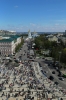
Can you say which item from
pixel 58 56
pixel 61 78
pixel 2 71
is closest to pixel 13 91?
pixel 61 78

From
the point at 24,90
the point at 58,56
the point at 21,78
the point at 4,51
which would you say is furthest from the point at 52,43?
the point at 24,90

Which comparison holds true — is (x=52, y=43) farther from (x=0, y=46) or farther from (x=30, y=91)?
(x=30, y=91)

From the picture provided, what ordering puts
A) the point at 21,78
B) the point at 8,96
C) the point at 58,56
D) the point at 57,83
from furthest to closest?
the point at 58,56 < the point at 21,78 < the point at 57,83 < the point at 8,96

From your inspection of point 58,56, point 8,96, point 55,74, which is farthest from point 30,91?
point 58,56

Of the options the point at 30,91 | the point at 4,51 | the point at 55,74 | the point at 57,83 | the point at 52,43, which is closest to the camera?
the point at 30,91

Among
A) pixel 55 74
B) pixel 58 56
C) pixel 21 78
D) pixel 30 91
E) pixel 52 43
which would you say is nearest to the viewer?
pixel 30 91

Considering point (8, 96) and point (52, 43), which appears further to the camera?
point (52, 43)

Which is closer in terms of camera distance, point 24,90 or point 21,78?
point 24,90

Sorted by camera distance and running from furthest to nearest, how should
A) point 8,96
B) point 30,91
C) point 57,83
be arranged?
point 57,83 < point 30,91 < point 8,96

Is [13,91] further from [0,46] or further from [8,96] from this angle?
[0,46]
